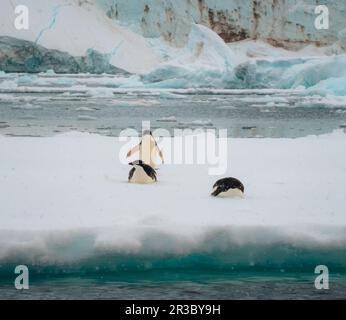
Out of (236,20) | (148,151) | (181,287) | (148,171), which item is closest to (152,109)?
(148,151)

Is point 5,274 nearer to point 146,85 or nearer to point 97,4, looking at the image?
point 146,85

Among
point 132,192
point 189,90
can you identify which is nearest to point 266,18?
point 189,90

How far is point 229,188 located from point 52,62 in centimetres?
1336

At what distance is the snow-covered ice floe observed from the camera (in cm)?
295

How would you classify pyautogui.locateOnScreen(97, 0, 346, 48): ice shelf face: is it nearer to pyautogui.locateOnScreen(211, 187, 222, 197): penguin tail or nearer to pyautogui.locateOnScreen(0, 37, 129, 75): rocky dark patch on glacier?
Answer: pyautogui.locateOnScreen(0, 37, 129, 75): rocky dark patch on glacier

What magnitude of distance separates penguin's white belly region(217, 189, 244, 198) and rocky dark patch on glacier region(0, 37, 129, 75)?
1137 centimetres

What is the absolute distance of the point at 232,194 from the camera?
3562 millimetres

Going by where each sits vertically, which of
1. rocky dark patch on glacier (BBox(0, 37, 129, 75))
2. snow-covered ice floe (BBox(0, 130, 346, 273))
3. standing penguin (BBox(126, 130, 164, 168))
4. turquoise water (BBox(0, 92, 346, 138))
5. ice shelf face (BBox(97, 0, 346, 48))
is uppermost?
ice shelf face (BBox(97, 0, 346, 48))

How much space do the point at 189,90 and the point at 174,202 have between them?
12558 millimetres

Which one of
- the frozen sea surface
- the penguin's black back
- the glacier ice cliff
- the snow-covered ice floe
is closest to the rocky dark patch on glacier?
the glacier ice cliff

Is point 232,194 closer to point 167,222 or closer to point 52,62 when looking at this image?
point 167,222

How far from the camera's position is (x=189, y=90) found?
1582cm

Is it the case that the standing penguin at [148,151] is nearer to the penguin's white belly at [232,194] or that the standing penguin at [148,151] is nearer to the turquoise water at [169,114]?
the penguin's white belly at [232,194]
